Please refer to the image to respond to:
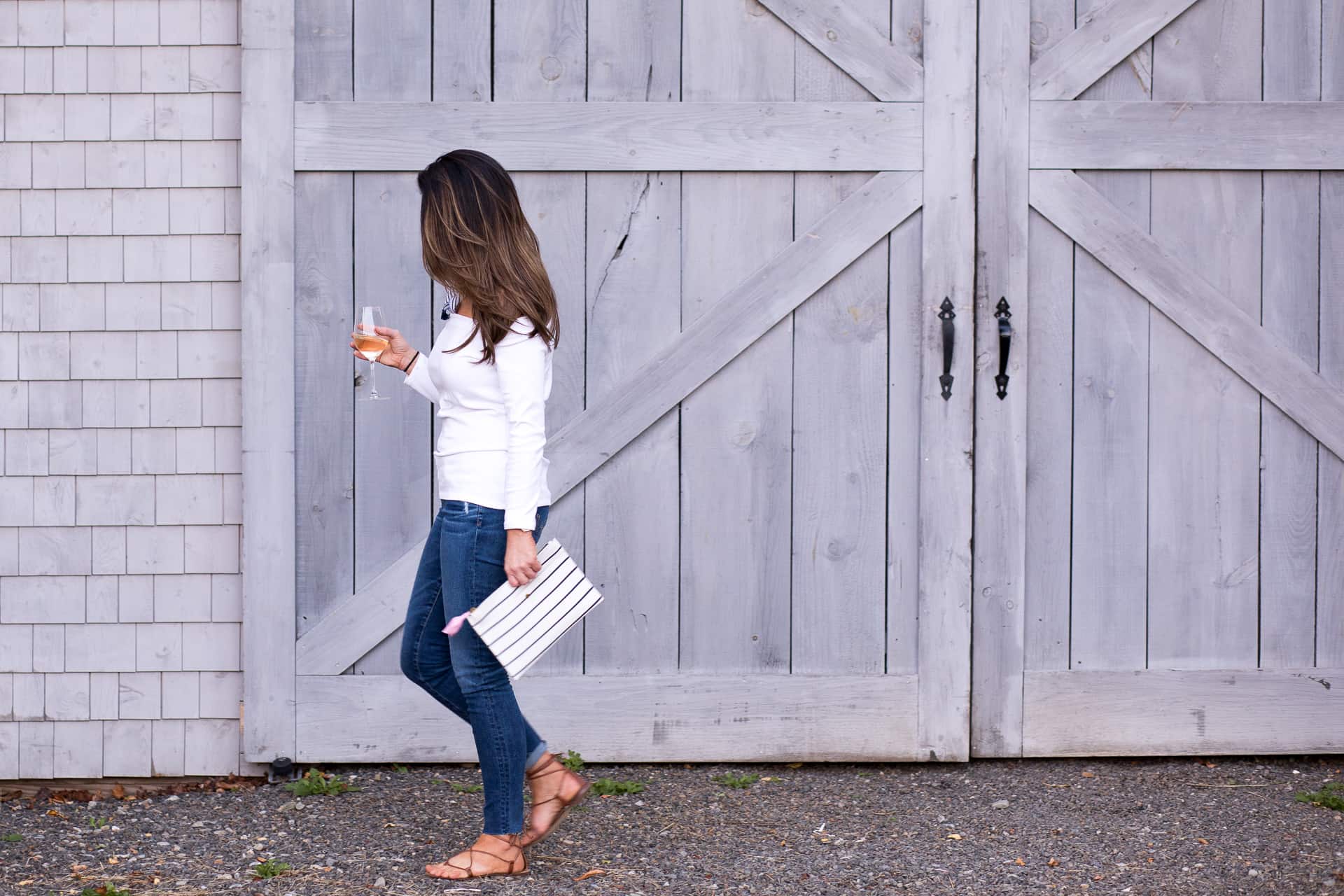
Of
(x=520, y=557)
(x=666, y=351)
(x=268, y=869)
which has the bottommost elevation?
(x=268, y=869)

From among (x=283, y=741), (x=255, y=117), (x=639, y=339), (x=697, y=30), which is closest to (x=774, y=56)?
(x=697, y=30)

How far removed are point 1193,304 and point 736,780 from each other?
1.94m

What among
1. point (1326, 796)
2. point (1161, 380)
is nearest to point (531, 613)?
point (1161, 380)

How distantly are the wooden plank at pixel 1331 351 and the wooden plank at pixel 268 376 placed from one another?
119 inches

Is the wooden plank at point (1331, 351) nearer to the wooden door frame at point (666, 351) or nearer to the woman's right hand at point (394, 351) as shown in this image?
the wooden door frame at point (666, 351)

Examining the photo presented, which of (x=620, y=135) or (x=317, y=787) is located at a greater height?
(x=620, y=135)

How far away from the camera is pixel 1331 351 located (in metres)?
3.82

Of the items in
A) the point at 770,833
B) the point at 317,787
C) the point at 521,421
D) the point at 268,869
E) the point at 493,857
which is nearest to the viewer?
the point at 521,421

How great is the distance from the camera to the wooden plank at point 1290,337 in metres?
3.78

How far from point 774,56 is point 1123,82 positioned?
3.37 feet

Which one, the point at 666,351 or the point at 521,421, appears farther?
the point at 666,351

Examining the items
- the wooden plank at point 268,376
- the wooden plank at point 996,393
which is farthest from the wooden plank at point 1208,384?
the wooden plank at point 268,376

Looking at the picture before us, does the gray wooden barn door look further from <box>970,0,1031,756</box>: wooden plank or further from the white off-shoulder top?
the white off-shoulder top

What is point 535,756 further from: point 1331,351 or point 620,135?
point 1331,351
